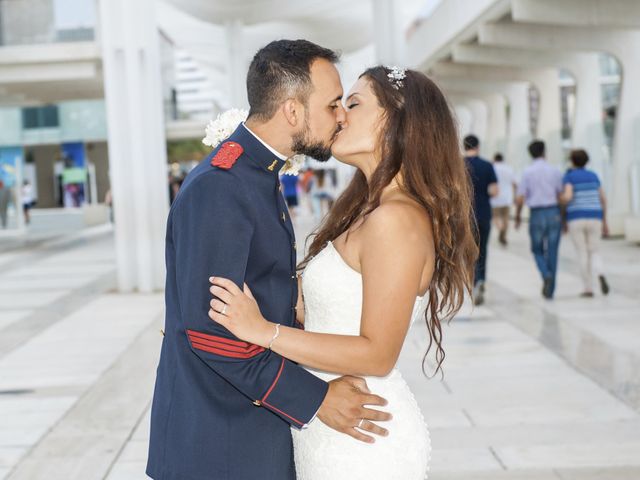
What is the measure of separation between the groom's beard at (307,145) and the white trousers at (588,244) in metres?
9.31

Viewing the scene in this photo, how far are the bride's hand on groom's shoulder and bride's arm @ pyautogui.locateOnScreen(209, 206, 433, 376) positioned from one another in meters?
0.06

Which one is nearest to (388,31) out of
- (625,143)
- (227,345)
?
(625,143)

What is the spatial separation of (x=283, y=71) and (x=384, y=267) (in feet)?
1.97

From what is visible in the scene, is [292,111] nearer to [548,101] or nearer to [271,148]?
[271,148]

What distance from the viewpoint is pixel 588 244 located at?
11.6 metres

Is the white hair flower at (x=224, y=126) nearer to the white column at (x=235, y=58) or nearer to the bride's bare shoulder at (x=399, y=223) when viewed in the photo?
the bride's bare shoulder at (x=399, y=223)

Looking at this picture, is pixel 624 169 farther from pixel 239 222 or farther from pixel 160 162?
pixel 239 222

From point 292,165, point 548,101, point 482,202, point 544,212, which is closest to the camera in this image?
point 292,165

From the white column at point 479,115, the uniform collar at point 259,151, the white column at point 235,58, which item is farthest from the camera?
the white column at point 479,115

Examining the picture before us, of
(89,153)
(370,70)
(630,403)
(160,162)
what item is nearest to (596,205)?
(630,403)

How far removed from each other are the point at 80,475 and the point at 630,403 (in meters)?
3.63

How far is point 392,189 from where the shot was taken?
2789 mm

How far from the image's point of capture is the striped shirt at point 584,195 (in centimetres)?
1145

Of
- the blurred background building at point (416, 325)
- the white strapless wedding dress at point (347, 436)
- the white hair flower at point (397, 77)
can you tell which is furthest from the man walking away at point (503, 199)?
the white strapless wedding dress at point (347, 436)
